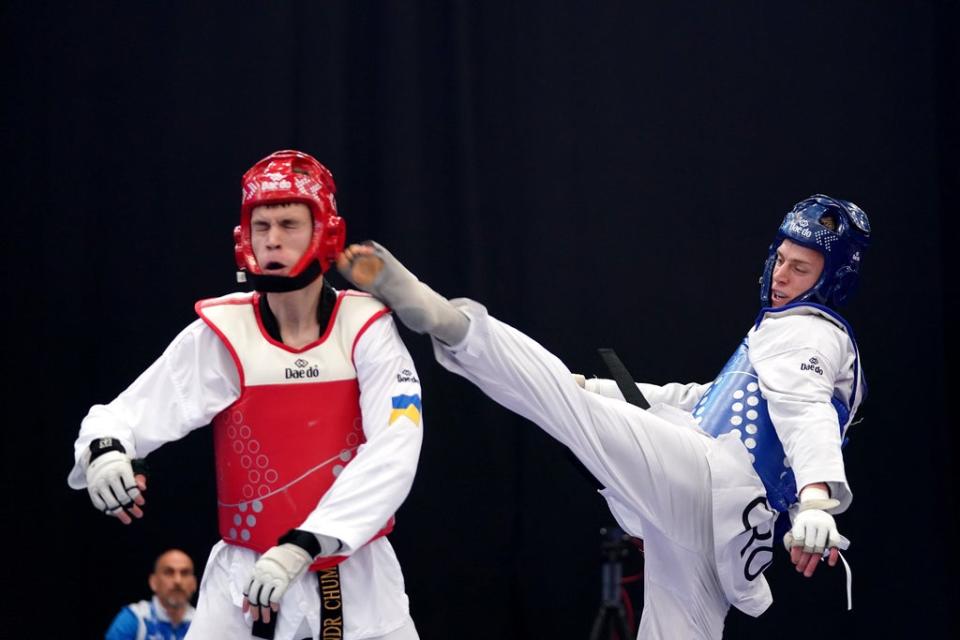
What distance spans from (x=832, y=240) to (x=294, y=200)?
1.56m

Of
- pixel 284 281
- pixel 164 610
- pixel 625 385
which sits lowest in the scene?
pixel 164 610

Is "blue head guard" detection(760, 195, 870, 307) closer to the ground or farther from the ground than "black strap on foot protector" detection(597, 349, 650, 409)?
farther from the ground

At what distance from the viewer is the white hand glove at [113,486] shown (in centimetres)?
269

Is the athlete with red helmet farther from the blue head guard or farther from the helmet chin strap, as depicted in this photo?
the blue head guard

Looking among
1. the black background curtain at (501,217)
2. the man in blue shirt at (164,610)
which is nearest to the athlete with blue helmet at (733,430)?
the black background curtain at (501,217)

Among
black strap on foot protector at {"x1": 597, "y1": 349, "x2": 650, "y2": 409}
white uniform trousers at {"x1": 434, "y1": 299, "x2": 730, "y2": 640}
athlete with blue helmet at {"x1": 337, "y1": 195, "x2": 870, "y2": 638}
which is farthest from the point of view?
black strap on foot protector at {"x1": 597, "y1": 349, "x2": 650, "y2": 409}

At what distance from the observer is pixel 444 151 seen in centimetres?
466

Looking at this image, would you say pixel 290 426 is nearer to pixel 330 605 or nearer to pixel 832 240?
pixel 330 605

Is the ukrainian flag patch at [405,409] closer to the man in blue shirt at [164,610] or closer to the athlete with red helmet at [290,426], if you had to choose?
the athlete with red helmet at [290,426]

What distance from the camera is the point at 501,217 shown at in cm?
471

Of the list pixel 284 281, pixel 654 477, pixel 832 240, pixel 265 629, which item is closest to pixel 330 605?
pixel 265 629

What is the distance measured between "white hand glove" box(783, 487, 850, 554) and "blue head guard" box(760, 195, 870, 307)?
724 mm

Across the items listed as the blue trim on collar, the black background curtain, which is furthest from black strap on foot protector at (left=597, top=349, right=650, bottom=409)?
the black background curtain

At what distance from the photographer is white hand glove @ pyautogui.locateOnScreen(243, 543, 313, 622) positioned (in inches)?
100
